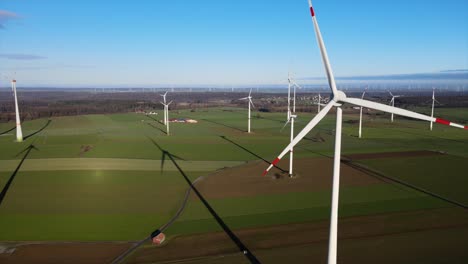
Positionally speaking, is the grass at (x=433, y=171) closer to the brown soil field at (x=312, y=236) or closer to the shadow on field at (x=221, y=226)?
the brown soil field at (x=312, y=236)

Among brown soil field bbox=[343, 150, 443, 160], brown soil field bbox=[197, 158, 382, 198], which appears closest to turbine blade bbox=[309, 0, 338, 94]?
brown soil field bbox=[197, 158, 382, 198]

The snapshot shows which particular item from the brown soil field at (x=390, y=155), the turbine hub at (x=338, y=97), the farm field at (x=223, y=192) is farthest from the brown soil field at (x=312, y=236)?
the brown soil field at (x=390, y=155)

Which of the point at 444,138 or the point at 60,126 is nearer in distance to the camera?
the point at 444,138

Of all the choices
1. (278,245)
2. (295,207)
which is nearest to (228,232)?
(278,245)

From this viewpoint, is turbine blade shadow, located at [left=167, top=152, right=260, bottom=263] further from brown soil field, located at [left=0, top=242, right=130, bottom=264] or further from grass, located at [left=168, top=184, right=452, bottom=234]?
brown soil field, located at [left=0, top=242, right=130, bottom=264]

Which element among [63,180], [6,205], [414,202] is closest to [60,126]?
[63,180]

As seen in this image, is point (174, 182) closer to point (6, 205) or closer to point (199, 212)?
point (199, 212)
